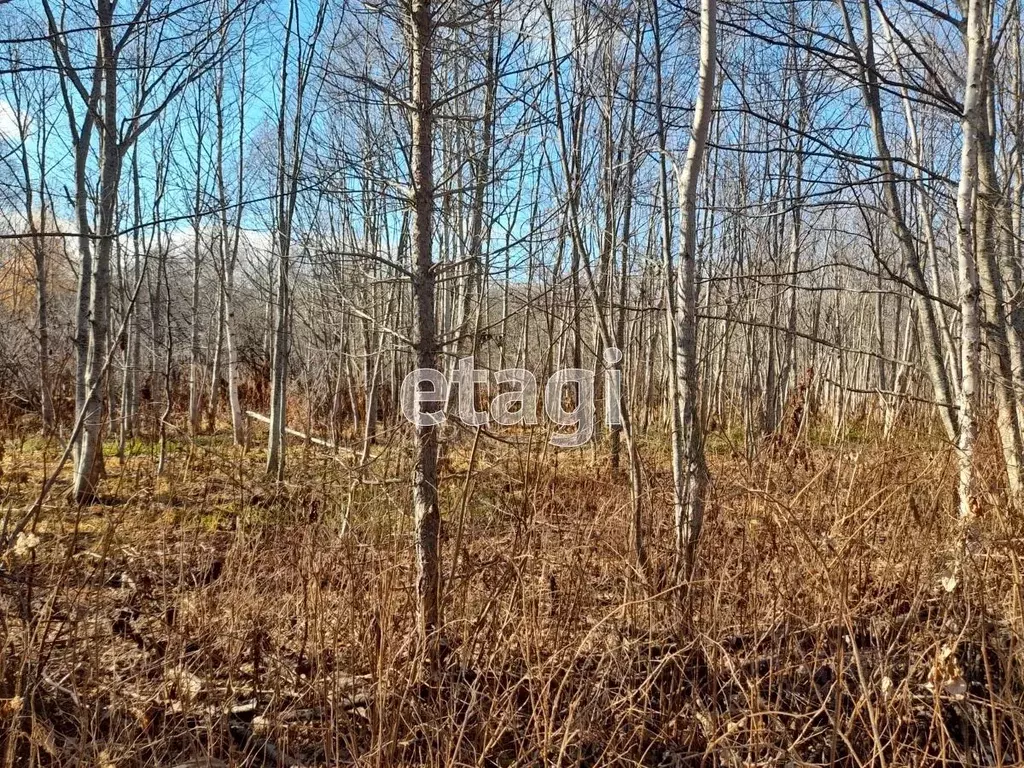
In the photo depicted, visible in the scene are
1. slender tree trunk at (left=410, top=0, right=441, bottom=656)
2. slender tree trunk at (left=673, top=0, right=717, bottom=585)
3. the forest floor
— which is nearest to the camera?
the forest floor

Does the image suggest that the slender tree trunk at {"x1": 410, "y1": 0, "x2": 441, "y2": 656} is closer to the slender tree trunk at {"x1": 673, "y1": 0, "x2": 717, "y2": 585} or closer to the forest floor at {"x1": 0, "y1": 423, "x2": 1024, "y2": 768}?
the forest floor at {"x1": 0, "y1": 423, "x2": 1024, "y2": 768}

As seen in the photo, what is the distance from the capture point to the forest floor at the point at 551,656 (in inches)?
75.0

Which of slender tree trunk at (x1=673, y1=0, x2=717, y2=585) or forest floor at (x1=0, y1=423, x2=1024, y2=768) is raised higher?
slender tree trunk at (x1=673, y1=0, x2=717, y2=585)

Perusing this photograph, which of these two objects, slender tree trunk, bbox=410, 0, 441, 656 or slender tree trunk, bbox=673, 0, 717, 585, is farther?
slender tree trunk, bbox=673, 0, 717, 585

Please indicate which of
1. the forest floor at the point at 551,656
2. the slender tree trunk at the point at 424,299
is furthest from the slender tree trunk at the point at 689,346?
the slender tree trunk at the point at 424,299

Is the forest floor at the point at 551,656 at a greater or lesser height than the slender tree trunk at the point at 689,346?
lesser

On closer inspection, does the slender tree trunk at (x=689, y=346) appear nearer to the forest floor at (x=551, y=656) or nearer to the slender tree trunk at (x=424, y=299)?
the forest floor at (x=551, y=656)

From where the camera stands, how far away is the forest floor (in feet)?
6.25

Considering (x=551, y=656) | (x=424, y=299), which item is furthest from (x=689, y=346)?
(x=551, y=656)

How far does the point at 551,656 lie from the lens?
7.29 ft

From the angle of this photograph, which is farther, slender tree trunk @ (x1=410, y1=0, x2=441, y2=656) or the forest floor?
slender tree trunk @ (x1=410, y1=0, x2=441, y2=656)

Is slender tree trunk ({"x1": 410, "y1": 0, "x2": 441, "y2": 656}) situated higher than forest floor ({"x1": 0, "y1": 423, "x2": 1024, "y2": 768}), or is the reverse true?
slender tree trunk ({"x1": 410, "y1": 0, "x2": 441, "y2": 656})

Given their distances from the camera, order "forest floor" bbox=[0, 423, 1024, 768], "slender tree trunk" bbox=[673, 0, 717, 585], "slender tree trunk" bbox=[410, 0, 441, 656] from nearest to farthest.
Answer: "forest floor" bbox=[0, 423, 1024, 768] → "slender tree trunk" bbox=[410, 0, 441, 656] → "slender tree trunk" bbox=[673, 0, 717, 585]

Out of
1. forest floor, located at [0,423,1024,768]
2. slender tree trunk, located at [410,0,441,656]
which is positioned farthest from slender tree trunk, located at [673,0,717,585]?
slender tree trunk, located at [410,0,441,656]
